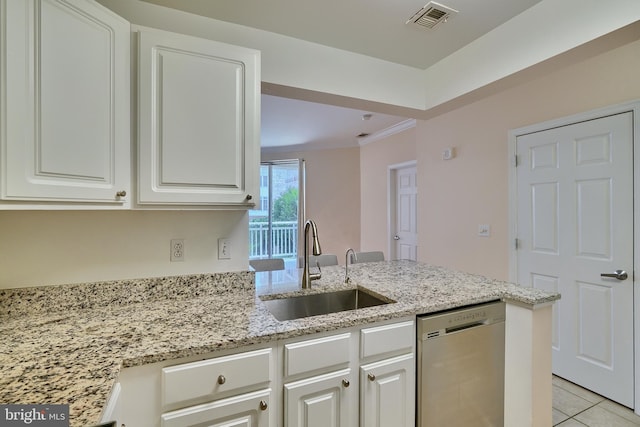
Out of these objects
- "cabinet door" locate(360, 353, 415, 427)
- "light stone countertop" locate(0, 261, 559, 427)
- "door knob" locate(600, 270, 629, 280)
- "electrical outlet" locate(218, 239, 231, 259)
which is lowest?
"cabinet door" locate(360, 353, 415, 427)

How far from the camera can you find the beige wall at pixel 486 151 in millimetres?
2072

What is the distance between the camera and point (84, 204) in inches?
42.8

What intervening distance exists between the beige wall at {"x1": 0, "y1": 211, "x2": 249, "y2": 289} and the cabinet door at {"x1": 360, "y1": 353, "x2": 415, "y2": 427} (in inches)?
33.8

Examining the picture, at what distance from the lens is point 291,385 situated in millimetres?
1161

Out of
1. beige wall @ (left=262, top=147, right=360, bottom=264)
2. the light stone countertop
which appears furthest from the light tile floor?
beige wall @ (left=262, top=147, right=360, bottom=264)

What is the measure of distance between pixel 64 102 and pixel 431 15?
172 centimetres

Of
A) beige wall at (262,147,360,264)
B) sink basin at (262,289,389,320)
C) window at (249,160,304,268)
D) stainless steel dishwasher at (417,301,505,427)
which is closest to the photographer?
stainless steel dishwasher at (417,301,505,427)

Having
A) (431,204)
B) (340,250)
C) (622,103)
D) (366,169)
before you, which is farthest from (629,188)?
(340,250)

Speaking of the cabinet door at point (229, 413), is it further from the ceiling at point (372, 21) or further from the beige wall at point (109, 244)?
the ceiling at point (372, 21)

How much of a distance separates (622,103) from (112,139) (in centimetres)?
293

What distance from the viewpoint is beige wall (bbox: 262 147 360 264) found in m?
5.47

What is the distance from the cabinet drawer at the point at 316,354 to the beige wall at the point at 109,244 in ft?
2.10

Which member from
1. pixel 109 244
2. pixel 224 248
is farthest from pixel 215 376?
pixel 109 244

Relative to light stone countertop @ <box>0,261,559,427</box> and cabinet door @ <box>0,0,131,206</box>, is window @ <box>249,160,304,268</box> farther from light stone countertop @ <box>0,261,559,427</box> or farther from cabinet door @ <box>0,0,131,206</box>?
cabinet door @ <box>0,0,131,206</box>
